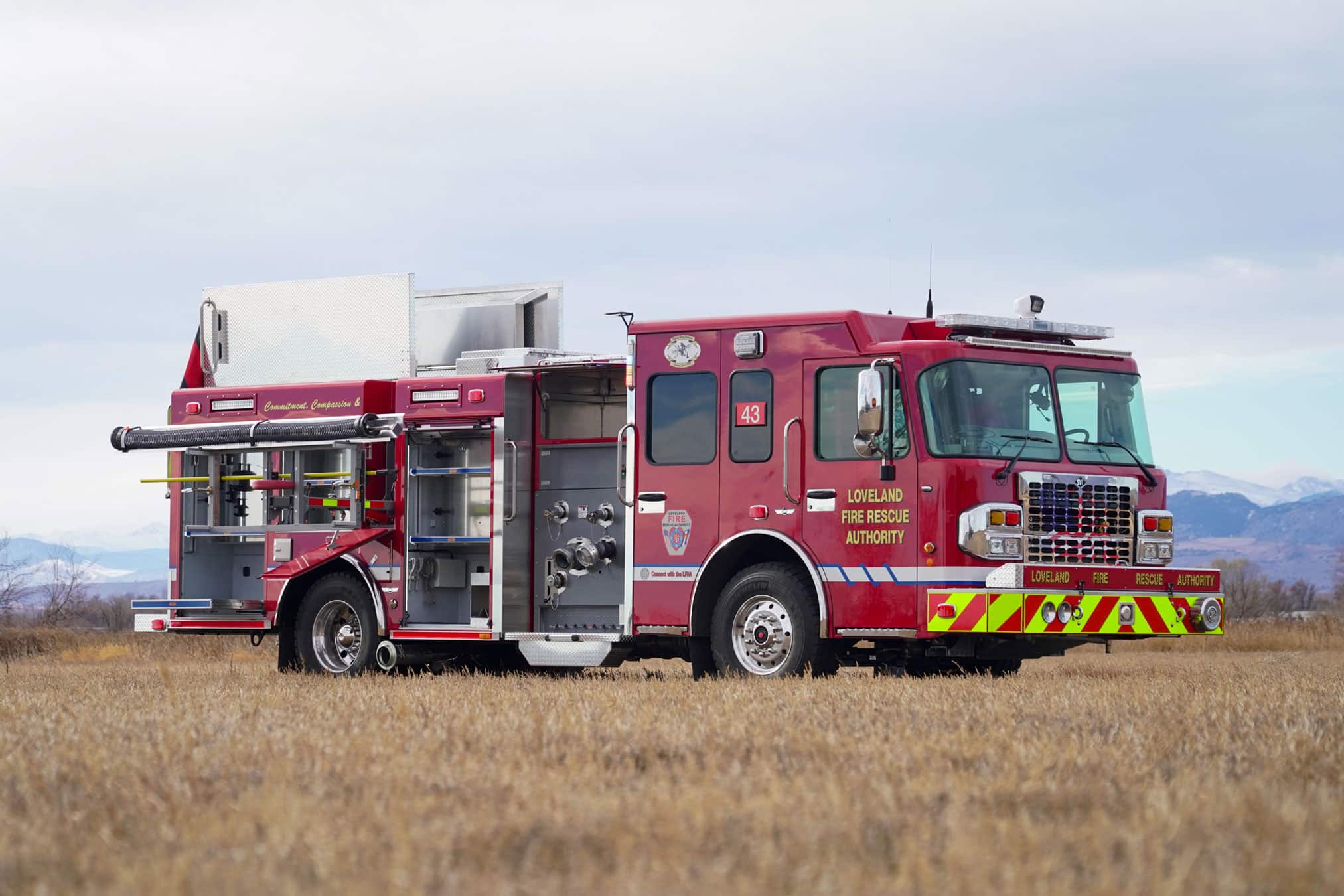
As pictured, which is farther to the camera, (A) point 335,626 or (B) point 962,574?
(A) point 335,626

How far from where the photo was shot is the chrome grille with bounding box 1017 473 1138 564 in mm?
13406

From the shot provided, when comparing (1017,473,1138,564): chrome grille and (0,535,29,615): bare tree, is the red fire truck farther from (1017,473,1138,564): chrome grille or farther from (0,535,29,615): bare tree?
(0,535,29,615): bare tree

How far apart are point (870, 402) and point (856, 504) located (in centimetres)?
87

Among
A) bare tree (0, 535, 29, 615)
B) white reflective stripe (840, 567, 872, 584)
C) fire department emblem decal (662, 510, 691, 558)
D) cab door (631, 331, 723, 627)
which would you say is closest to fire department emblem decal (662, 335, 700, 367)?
cab door (631, 331, 723, 627)

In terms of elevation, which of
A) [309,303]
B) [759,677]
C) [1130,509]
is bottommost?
[759,677]

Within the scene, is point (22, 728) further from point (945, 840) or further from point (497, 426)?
point (497, 426)

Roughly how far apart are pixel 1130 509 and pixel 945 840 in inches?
350

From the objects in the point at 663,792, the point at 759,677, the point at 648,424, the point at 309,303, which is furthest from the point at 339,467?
the point at 663,792

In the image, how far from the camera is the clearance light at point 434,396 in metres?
16.2

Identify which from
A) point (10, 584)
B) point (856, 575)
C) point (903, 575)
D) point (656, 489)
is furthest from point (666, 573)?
point (10, 584)

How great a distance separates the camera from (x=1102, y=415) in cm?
1412

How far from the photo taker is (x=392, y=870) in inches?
197

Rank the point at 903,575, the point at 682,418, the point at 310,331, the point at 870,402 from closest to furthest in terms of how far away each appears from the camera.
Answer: the point at 870,402 < the point at 903,575 < the point at 682,418 < the point at 310,331

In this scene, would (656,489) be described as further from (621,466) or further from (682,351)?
(682,351)
